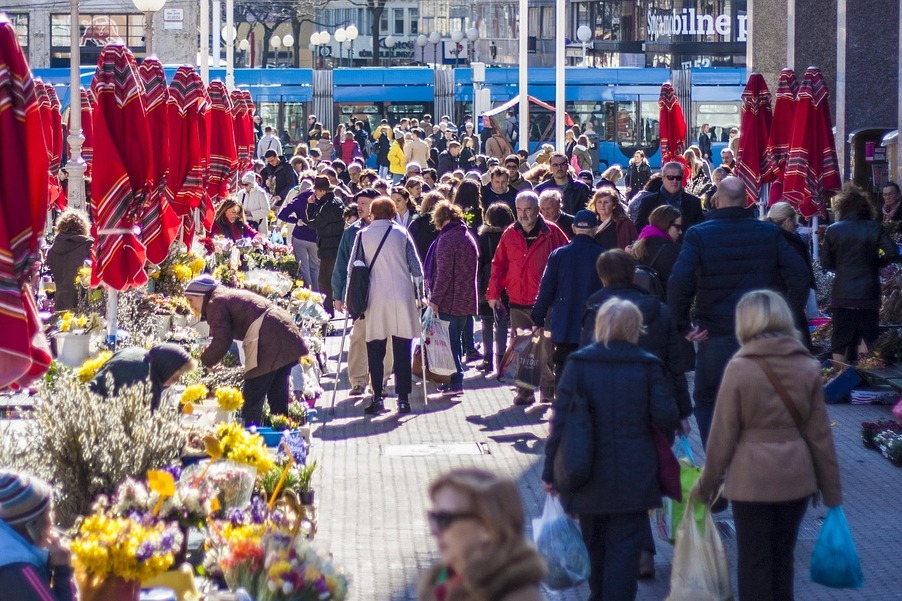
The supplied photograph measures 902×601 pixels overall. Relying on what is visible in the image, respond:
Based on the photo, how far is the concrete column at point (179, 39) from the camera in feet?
200

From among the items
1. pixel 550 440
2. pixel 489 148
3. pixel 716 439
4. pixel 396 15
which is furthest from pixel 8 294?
pixel 396 15

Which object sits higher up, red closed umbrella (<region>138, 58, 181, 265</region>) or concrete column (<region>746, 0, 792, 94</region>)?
concrete column (<region>746, 0, 792, 94</region>)

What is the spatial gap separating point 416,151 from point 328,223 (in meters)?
13.2

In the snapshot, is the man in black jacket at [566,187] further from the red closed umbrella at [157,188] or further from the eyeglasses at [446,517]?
the eyeglasses at [446,517]

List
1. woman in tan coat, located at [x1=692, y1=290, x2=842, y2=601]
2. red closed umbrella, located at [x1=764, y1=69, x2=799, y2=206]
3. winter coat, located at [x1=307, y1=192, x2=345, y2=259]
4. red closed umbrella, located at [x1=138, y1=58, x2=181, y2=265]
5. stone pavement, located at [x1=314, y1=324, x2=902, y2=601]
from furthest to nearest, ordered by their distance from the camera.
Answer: winter coat, located at [x1=307, y1=192, x2=345, y2=259], red closed umbrella, located at [x1=764, y1=69, x2=799, y2=206], red closed umbrella, located at [x1=138, y1=58, x2=181, y2=265], stone pavement, located at [x1=314, y1=324, x2=902, y2=601], woman in tan coat, located at [x1=692, y1=290, x2=842, y2=601]

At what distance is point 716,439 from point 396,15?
86643mm

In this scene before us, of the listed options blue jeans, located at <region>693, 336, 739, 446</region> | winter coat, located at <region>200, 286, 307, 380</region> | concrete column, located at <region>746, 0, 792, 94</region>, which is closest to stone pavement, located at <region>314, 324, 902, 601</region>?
blue jeans, located at <region>693, 336, 739, 446</region>

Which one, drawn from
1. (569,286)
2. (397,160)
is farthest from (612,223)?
(397,160)

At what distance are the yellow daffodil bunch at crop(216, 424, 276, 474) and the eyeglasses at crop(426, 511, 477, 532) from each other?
12.9ft

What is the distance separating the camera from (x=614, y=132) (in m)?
47.6

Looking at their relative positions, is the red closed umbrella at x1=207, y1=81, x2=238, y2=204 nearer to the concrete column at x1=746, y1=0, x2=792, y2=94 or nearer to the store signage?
the concrete column at x1=746, y1=0, x2=792, y2=94

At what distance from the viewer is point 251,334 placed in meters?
9.95

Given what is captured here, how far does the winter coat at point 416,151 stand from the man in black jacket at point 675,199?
56.8 feet

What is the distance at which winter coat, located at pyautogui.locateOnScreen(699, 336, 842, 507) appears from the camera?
6555 millimetres
